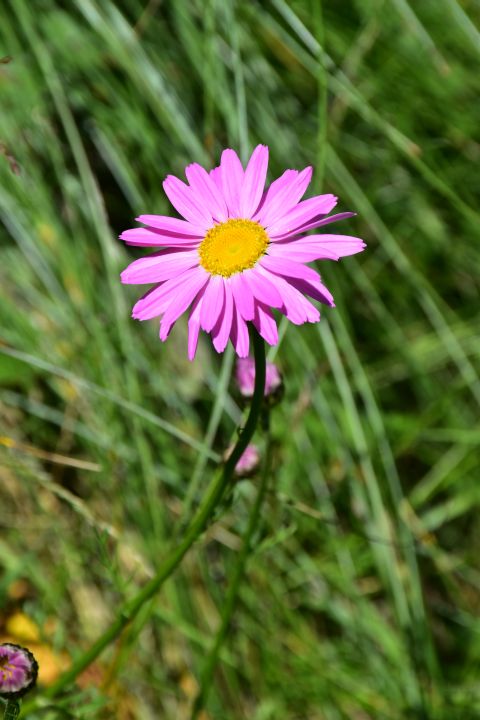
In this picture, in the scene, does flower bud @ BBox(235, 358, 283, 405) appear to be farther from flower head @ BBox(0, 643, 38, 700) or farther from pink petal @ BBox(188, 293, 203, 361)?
flower head @ BBox(0, 643, 38, 700)

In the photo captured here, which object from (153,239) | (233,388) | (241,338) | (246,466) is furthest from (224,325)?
(233,388)

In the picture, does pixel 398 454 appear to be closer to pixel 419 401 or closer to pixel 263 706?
pixel 419 401

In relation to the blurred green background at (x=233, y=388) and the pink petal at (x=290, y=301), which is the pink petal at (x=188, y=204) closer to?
the pink petal at (x=290, y=301)

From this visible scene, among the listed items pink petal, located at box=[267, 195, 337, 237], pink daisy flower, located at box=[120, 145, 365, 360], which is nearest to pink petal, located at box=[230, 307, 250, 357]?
pink daisy flower, located at box=[120, 145, 365, 360]

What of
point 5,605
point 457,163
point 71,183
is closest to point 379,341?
point 457,163

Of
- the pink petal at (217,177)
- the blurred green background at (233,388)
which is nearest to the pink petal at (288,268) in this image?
the pink petal at (217,177)

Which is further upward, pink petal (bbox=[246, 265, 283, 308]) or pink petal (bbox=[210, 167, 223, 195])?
pink petal (bbox=[210, 167, 223, 195])

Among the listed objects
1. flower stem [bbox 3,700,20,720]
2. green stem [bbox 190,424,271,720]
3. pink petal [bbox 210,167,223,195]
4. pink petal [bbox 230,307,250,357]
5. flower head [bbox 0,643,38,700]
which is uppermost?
pink petal [bbox 210,167,223,195]
